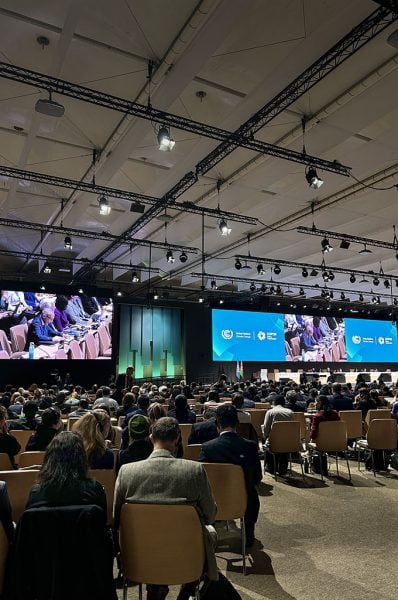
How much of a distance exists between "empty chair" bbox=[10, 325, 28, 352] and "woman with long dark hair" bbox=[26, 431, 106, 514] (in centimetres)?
1307

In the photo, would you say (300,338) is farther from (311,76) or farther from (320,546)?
(320,546)

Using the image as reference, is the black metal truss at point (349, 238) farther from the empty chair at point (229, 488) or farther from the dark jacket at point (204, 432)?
the empty chair at point (229, 488)

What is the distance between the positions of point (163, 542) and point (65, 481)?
1.90ft

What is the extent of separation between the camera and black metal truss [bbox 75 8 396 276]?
15.7ft

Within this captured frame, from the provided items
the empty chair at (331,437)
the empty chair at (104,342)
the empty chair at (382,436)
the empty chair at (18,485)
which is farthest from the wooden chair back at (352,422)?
the empty chair at (104,342)

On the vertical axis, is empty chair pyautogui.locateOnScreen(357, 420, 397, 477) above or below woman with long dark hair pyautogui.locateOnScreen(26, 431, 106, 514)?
below

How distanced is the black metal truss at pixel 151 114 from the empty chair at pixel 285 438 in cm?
444

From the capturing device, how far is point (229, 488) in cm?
312

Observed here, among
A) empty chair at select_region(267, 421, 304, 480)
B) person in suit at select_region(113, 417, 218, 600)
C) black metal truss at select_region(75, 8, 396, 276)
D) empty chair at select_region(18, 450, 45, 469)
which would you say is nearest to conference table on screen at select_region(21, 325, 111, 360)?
black metal truss at select_region(75, 8, 396, 276)

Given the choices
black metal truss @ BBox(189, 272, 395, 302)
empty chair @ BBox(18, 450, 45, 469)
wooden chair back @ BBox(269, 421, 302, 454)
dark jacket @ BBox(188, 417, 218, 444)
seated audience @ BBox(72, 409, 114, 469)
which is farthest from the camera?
black metal truss @ BBox(189, 272, 395, 302)

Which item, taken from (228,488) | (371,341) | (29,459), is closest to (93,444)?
(29,459)

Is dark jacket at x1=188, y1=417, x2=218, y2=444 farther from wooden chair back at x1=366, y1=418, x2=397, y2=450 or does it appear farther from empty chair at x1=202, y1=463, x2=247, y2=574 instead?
wooden chair back at x1=366, y1=418, x2=397, y2=450

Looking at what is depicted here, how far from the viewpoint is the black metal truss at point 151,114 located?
5574mm

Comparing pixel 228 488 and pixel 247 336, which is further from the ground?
pixel 247 336
